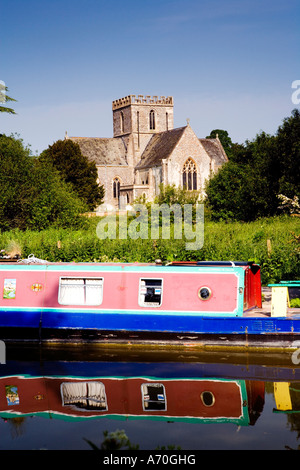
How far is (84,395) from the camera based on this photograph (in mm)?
11016

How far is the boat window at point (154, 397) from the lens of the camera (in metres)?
10.4

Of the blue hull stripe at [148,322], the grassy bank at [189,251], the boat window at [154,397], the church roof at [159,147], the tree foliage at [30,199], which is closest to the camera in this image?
the boat window at [154,397]

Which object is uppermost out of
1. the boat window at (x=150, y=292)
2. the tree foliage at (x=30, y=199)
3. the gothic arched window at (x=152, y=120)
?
the gothic arched window at (x=152, y=120)

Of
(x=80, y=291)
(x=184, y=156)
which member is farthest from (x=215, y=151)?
(x=80, y=291)

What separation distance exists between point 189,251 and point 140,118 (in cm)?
6034

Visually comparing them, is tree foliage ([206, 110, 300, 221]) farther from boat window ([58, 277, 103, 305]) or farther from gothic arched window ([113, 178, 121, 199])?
gothic arched window ([113, 178, 121, 199])

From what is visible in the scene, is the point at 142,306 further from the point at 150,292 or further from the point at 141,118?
the point at 141,118

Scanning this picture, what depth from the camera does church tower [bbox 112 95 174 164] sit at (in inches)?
3147

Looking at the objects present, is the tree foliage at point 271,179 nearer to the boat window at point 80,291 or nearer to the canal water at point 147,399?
the boat window at point 80,291

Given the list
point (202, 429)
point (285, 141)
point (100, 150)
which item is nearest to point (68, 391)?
point (202, 429)

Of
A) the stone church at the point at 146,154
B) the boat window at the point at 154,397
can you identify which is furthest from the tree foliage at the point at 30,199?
the stone church at the point at 146,154

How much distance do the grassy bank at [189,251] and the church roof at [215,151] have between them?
178ft

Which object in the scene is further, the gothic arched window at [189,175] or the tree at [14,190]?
the gothic arched window at [189,175]
